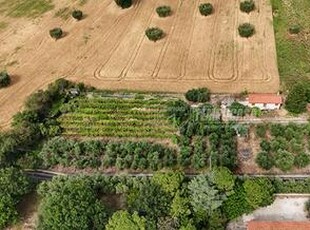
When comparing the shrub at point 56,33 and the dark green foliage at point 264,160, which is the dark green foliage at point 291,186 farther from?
the shrub at point 56,33

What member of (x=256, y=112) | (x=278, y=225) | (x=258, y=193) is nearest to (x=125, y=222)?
(x=258, y=193)

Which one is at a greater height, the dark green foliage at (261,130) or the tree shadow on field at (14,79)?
the tree shadow on field at (14,79)

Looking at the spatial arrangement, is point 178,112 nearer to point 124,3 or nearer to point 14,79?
point 14,79

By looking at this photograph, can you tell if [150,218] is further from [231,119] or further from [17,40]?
[17,40]

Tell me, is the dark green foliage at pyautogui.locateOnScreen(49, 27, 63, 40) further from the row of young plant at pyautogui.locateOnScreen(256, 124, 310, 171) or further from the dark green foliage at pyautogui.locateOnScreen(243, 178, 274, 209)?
the dark green foliage at pyautogui.locateOnScreen(243, 178, 274, 209)

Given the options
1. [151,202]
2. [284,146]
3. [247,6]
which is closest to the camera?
[151,202]

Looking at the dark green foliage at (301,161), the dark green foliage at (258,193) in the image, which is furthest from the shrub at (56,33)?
the dark green foliage at (301,161)

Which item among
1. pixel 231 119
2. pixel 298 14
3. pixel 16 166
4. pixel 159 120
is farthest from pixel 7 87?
pixel 298 14
